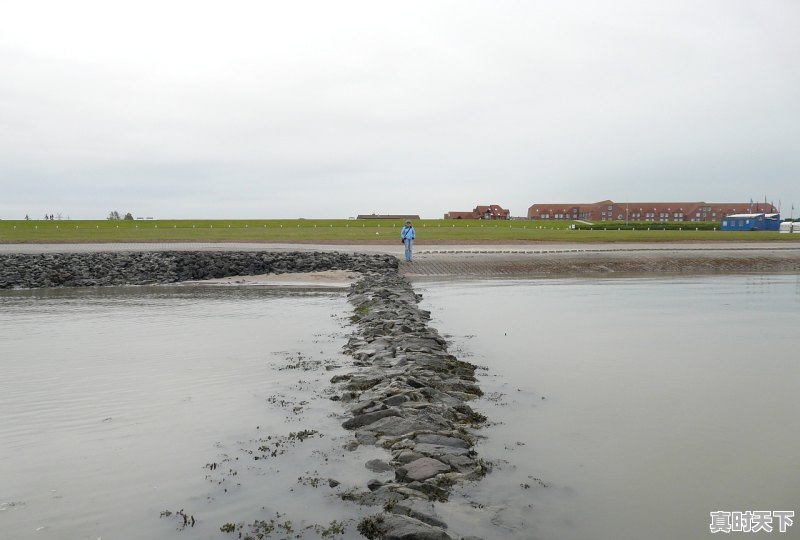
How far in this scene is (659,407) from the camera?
28.3ft

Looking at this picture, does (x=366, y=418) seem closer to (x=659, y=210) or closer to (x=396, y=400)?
(x=396, y=400)

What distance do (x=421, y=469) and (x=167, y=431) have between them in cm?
317

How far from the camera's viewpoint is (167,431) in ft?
24.9

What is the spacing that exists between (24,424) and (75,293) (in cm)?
1907

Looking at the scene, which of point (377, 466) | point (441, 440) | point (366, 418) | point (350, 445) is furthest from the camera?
point (366, 418)

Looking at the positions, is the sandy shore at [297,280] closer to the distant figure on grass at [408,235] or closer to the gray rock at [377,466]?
the distant figure on grass at [408,235]

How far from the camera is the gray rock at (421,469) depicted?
605 cm

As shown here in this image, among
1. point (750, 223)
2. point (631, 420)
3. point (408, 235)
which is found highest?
point (750, 223)

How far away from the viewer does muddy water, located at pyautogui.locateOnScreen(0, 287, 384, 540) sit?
5.47 m

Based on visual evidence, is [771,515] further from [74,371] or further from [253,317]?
[253,317]

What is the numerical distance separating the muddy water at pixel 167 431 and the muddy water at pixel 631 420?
5.47 ft

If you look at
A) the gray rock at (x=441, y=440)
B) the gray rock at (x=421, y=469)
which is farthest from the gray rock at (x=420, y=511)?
the gray rock at (x=441, y=440)

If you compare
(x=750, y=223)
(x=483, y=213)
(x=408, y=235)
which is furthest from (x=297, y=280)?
(x=483, y=213)

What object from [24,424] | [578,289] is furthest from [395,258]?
[24,424]
